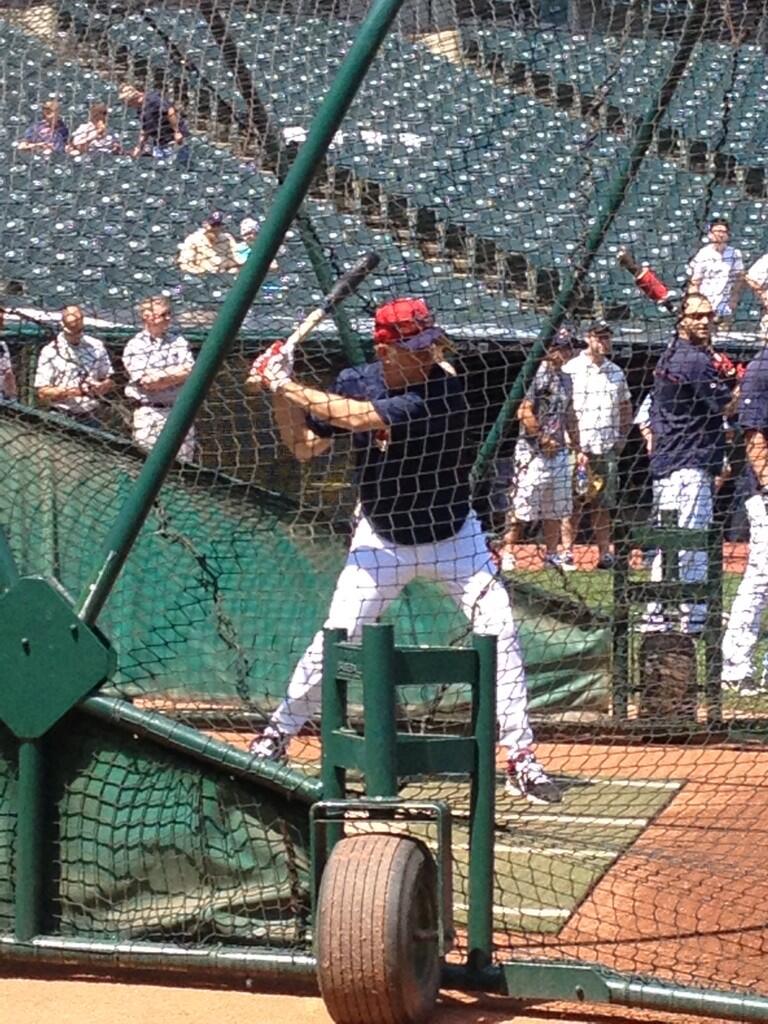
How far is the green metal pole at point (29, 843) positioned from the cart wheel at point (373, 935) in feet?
2.83

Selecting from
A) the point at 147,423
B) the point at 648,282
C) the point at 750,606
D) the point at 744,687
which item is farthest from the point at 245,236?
the point at 750,606

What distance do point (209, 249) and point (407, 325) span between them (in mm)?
769

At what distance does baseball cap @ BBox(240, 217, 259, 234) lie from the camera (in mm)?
5551

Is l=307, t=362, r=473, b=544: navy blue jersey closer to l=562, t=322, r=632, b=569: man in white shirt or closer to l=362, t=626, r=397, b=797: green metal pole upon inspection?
l=562, t=322, r=632, b=569: man in white shirt

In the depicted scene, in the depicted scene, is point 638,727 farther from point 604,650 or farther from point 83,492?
point 83,492

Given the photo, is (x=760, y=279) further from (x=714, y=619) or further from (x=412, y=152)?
(x=714, y=619)

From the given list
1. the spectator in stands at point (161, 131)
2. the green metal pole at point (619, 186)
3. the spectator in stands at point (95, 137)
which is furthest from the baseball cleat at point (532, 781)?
the spectator in stands at point (95, 137)

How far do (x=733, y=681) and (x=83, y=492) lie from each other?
8.12ft

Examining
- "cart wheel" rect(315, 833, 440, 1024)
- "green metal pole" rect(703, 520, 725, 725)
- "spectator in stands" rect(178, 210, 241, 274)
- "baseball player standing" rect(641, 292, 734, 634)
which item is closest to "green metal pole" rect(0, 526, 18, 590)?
"cart wheel" rect(315, 833, 440, 1024)

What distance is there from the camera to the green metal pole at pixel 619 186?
5232 millimetres

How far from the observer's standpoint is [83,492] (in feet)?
20.1

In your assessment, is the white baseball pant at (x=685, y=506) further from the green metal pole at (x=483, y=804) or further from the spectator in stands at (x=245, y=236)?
the green metal pole at (x=483, y=804)

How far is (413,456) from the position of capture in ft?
18.5

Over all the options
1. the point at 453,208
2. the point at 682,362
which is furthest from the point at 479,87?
the point at 682,362
